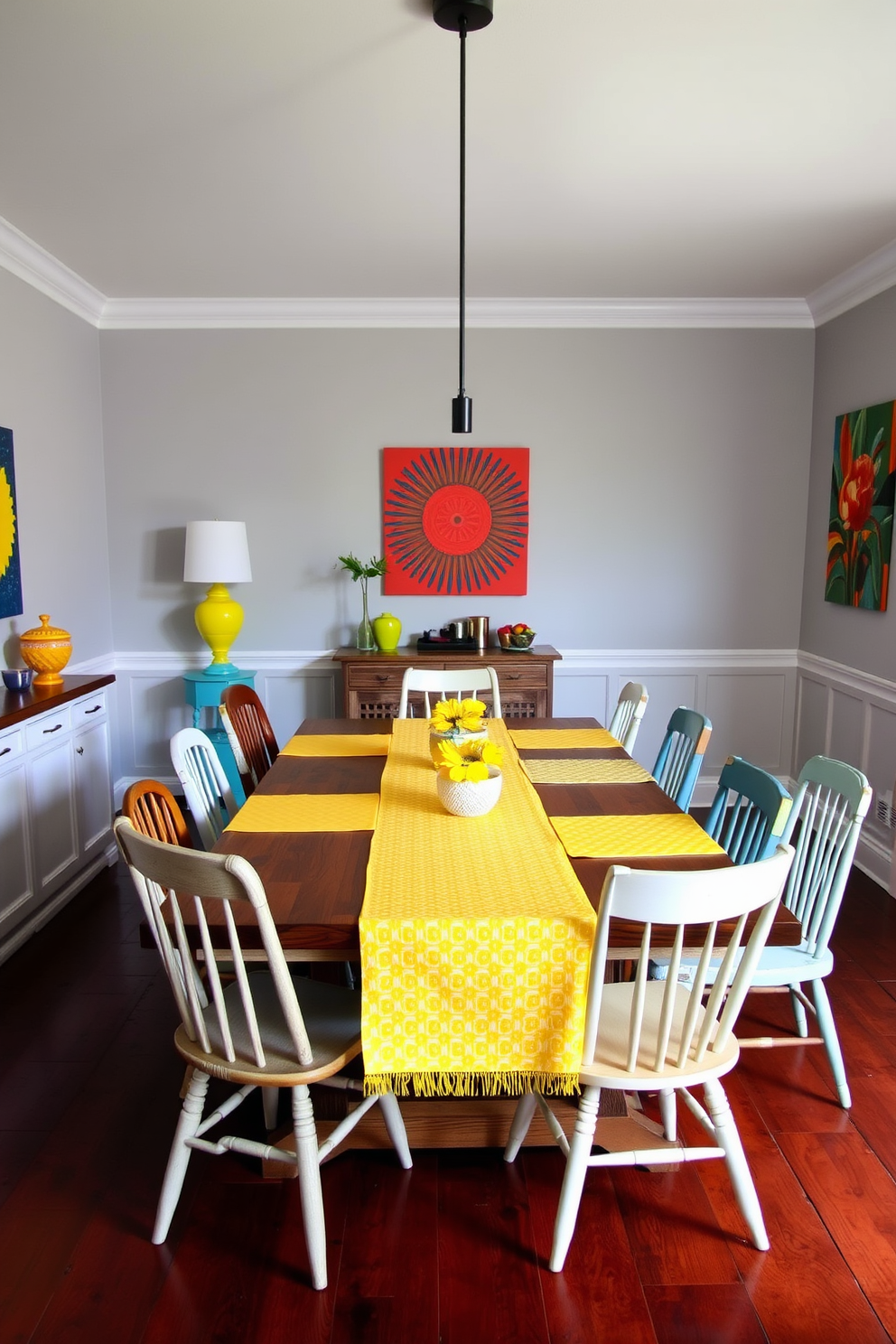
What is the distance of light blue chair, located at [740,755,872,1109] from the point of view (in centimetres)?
215

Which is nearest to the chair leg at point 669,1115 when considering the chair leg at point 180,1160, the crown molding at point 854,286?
the chair leg at point 180,1160

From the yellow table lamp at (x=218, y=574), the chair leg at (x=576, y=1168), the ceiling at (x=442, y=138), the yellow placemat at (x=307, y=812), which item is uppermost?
the ceiling at (x=442, y=138)

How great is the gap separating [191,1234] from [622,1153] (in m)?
0.93

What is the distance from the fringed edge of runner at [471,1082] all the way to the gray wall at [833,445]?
2817 mm

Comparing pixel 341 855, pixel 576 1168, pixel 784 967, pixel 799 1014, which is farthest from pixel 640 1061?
pixel 799 1014

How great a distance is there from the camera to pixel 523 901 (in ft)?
5.68

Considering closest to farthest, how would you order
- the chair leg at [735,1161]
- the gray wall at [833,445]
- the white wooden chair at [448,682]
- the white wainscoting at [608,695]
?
the chair leg at [735,1161], the white wooden chair at [448,682], the gray wall at [833,445], the white wainscoting at [608,695]

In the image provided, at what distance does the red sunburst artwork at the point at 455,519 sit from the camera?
471 centimetres

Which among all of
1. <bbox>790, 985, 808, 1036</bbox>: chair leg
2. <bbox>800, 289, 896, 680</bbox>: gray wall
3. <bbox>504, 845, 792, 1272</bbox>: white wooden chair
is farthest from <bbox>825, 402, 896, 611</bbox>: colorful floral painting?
<bbox>504, 845, 792, 1272</bbox>: white wooden chair

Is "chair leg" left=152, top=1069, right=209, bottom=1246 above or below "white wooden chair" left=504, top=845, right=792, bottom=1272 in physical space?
below

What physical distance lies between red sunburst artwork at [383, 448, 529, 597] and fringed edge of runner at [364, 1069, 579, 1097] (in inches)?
131

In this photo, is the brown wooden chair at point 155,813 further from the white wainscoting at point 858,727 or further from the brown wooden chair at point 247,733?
the white wainscoting at point 858,727

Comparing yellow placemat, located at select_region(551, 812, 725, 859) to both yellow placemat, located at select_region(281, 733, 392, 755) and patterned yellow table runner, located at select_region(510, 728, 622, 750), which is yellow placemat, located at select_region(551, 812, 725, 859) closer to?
patterned yellow table runner, located at select_region(510, 728, 622, 750)

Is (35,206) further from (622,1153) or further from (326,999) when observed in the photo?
(622,1153)
